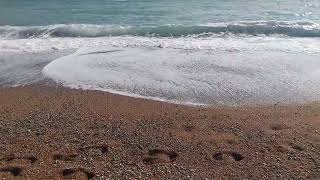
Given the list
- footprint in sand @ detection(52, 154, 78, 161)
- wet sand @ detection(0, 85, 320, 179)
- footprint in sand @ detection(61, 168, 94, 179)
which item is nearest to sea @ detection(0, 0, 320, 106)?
wet sand @ detection(0, 85, 320, 179)

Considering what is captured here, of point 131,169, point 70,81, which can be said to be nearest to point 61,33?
point 70,81

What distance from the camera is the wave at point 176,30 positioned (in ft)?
42.8

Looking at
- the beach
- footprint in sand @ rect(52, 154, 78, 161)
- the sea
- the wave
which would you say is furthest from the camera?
the wave

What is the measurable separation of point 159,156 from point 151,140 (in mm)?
453

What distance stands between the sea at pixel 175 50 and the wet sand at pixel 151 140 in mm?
745

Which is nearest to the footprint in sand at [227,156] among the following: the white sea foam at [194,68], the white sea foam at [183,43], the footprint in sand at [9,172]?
the white sea foam at [194,68]

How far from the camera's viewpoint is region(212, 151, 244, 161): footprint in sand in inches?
212

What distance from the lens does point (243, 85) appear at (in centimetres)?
805

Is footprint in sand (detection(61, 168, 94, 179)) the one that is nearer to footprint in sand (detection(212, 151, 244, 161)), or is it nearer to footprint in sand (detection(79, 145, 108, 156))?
footprint in sand (detection(79, 145, 108, 156))

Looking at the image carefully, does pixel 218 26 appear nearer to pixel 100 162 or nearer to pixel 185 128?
pixel 185 128

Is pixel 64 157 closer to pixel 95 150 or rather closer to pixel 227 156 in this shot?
pixel 95 150

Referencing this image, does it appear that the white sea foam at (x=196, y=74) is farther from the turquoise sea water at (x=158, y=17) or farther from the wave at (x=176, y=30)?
the turquoise sea water at (x=158, y=17)

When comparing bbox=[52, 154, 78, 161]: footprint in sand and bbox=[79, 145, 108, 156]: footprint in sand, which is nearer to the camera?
bbox=[52, 154, 78, 161]: footprint in sand

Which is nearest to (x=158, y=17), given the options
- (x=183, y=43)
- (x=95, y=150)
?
(x=183, y=43)
